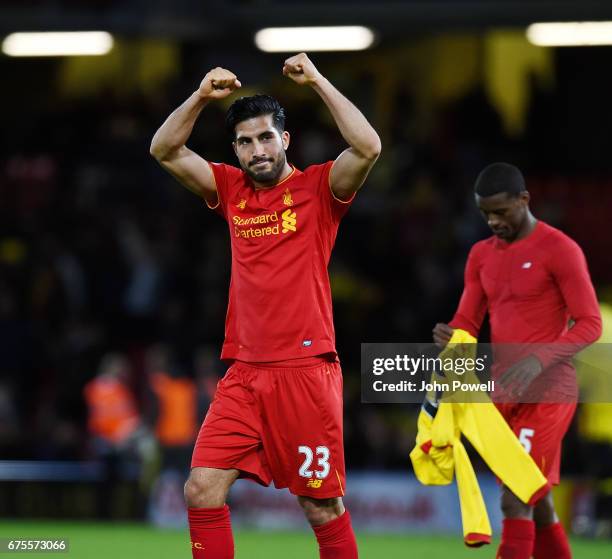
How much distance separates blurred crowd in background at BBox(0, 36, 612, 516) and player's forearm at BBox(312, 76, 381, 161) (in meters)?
7.59

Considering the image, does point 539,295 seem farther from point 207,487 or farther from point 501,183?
point 207,487

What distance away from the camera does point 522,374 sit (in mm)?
6391

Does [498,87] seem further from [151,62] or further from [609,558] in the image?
[609,558]

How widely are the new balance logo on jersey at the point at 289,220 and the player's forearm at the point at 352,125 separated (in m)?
0.39

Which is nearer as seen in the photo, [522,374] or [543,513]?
[522,374]

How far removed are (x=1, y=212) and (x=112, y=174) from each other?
1373 millimetres

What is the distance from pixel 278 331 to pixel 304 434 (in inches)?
17.8

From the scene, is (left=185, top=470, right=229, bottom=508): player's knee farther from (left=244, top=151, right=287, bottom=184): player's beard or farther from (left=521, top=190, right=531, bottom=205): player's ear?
(left=521, top=190, right=531, bottom=205): player's ear

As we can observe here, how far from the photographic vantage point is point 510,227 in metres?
6.73

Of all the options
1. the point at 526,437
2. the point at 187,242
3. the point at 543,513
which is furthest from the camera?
the point at 187,242

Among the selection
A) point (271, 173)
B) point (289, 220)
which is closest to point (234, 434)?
point (289, 220)

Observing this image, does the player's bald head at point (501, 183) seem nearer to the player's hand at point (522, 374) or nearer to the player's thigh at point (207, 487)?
the player's hand at point (522, 374)

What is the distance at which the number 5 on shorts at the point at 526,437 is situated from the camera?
6609 millimetres

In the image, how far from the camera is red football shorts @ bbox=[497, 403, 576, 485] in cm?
661
